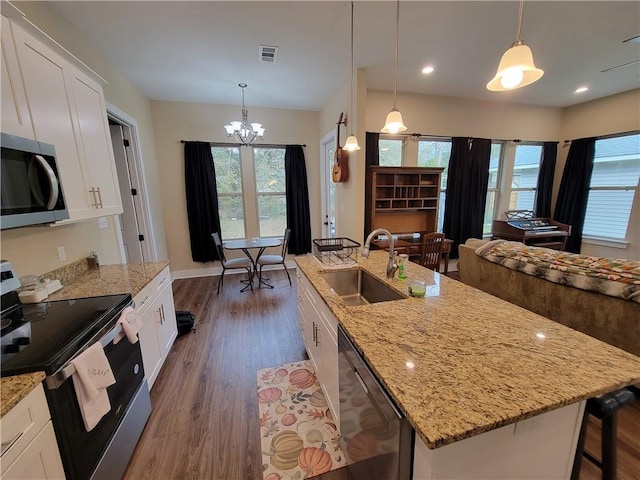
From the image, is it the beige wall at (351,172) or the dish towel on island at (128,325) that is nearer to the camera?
the dish towel on island at (128,325)

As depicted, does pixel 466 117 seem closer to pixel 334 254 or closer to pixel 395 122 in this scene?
pixel 395 122

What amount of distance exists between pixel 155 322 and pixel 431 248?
3482mm

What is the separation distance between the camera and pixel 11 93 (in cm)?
131

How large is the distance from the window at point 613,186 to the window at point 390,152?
366 cm

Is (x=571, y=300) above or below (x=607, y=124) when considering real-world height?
below

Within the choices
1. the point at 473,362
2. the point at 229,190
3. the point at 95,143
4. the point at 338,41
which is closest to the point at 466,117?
the point at 338,41

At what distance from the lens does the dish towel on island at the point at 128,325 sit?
1.45m

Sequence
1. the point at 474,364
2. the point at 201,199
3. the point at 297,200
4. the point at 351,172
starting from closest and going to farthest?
the point at 474,364, the point at 351,172, the point at 201,199, the point at 297,200

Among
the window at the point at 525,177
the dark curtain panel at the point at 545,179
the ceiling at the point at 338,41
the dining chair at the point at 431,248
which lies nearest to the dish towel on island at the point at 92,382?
the ceiling at the point at 338,41

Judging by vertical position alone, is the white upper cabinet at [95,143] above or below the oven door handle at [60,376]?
above

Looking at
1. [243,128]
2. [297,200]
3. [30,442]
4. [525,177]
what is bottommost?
[30,442]

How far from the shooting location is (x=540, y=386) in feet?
2.69

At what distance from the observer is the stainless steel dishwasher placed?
2.69 feet

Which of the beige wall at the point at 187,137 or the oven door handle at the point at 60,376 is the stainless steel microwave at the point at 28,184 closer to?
the oven door handle at the point at 60,376
